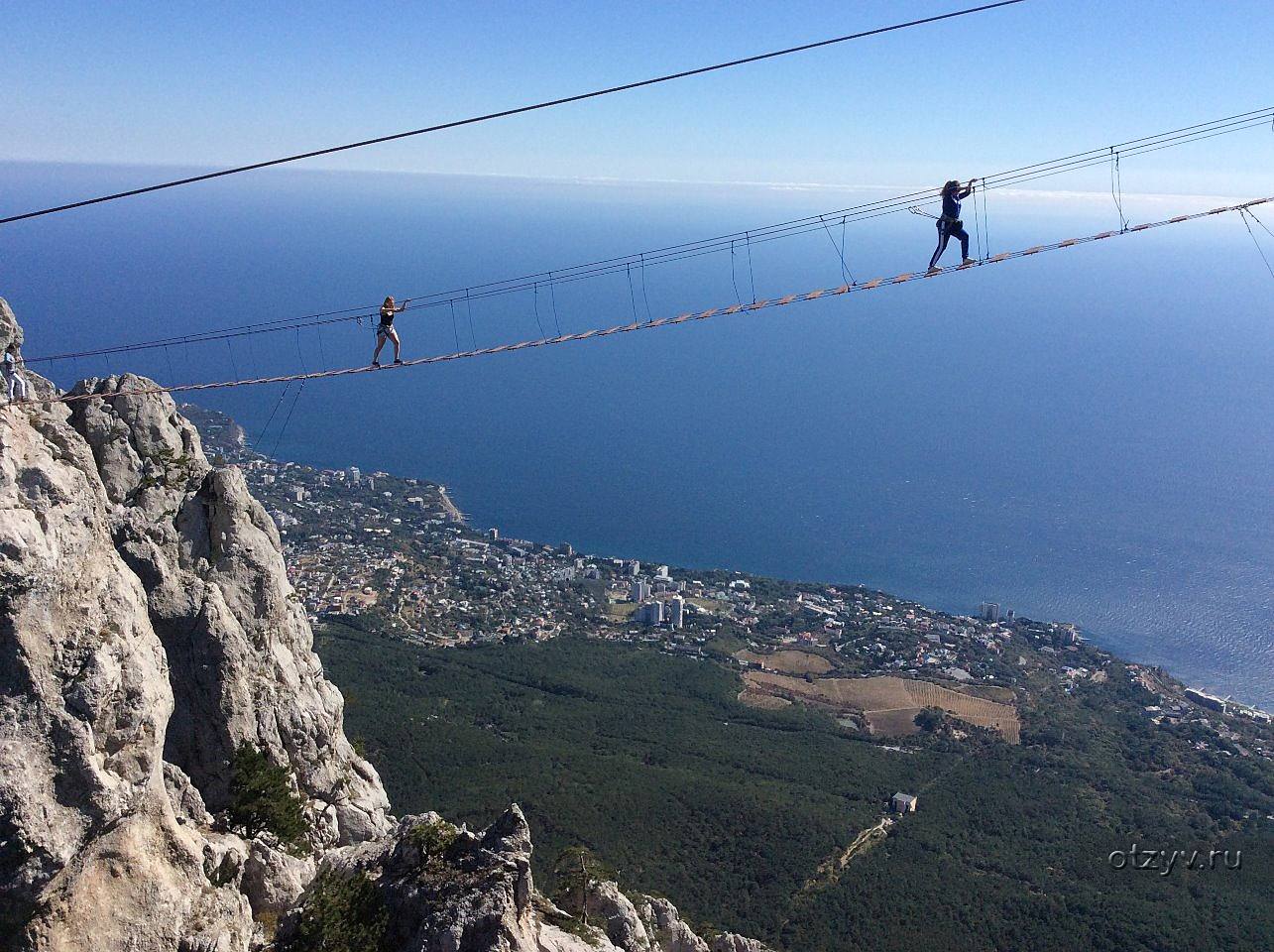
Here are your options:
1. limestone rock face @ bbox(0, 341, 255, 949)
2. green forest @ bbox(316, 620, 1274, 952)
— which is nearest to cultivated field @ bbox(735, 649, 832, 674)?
green forest @ bbox(316, 620, 1274, 952)

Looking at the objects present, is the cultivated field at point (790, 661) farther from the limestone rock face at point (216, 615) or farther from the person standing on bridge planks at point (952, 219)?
the person standing on bridge planks at point (952, 219)

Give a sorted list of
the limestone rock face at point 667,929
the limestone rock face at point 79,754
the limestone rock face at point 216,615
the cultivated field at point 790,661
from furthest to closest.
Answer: the cultivated field at point 790,661
the limestone rock face at point 667,929
the limestone rock face at point 216,615
the limestone rock face at point 79,754

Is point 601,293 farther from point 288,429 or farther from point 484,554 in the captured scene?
point 484,554

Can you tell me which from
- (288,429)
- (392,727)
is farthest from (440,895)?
(288,429)

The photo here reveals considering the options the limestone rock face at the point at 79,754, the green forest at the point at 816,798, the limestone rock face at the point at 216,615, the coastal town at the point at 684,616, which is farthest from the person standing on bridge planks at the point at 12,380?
the coastal town at the point at 684,616

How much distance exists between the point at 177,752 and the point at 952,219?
13704 millimetres

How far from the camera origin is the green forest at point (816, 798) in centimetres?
2712

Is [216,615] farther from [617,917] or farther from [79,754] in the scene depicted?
[617,917]

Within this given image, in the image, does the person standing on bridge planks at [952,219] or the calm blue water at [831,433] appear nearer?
the person standing on bridge planks at [952,219]

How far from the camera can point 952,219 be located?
13414 millimetres

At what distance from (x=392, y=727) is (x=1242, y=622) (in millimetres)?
57444

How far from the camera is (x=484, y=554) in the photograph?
68000 millimetres

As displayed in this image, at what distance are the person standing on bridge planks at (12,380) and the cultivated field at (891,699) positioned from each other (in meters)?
40.4

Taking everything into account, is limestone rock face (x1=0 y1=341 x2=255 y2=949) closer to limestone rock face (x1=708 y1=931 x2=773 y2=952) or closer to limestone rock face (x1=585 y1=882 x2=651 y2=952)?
limestone rock face (x1=585 y1=882 x2=651 y2=952)
